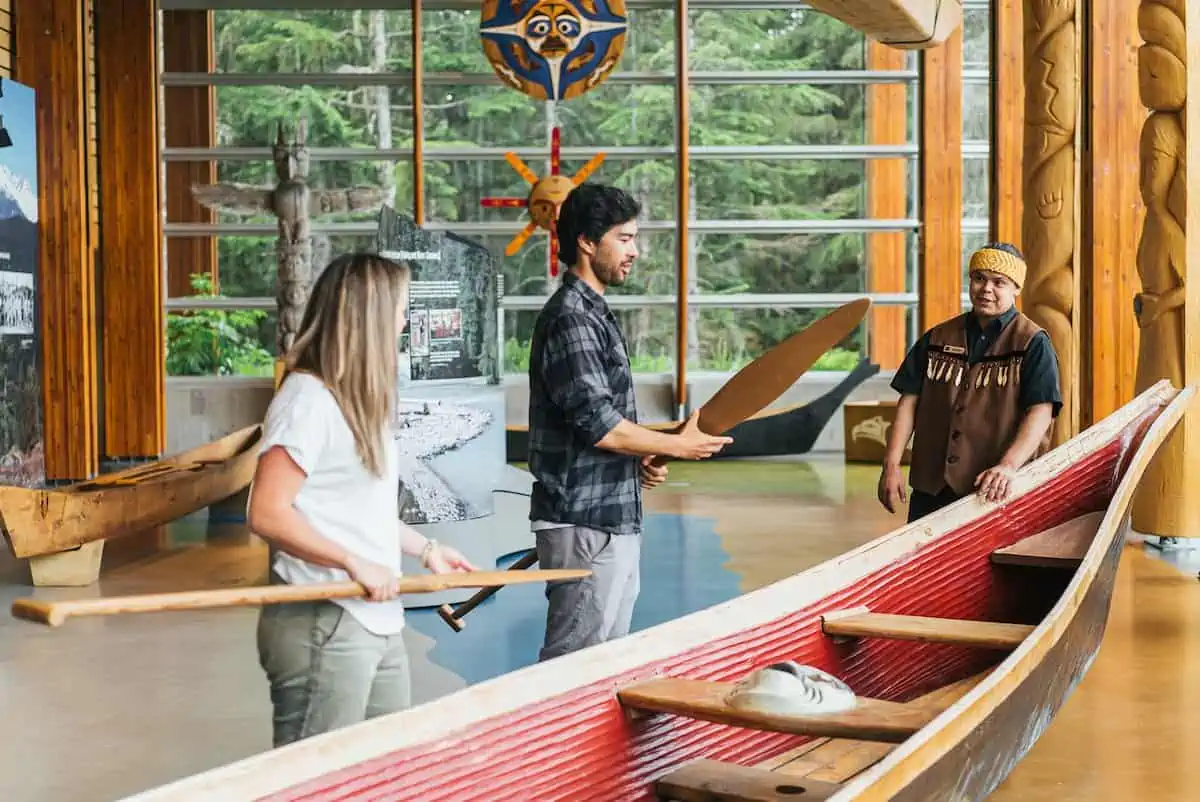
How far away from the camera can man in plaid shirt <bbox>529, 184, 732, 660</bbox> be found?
3.17 meters

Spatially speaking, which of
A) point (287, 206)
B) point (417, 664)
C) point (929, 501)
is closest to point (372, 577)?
point (929, 501)

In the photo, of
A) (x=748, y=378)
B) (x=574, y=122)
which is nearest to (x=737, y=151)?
(x=574, y=122)

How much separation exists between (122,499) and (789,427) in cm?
650

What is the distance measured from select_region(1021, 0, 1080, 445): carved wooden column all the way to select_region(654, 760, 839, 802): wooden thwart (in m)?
4.78

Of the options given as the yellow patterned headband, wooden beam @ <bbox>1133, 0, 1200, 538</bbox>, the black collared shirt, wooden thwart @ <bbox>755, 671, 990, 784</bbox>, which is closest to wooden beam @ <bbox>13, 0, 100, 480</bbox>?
wooden beam @ <bbox>1133, 0, 1200, 538</bbox>

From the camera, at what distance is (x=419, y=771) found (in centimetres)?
230

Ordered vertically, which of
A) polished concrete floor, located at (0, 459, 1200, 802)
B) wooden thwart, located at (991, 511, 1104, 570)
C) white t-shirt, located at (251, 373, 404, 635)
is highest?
white t-shirt, located at (251, 373, 404, 635)

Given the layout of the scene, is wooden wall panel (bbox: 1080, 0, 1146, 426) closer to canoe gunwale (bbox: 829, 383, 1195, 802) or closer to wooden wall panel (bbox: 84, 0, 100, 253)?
canoe gunwale (bbox: 829, 383, 1195, 802)

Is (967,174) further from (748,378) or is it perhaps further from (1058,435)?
(748,378)

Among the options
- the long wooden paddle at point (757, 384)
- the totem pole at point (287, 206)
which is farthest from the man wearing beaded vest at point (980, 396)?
the totem pole at point (287, 206)

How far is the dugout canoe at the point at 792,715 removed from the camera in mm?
2268

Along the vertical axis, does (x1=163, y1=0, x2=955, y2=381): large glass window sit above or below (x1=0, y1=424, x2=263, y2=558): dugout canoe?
above

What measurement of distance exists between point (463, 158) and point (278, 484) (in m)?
11.4

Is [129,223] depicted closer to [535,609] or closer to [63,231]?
[63,231]
